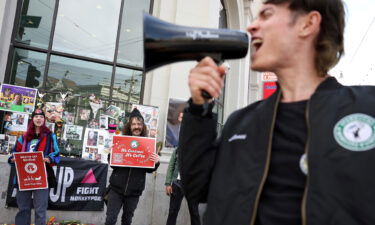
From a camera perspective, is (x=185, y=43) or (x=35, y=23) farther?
(x=35, y=23)

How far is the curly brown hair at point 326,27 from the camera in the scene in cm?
140

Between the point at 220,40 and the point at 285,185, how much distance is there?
0.66 meters

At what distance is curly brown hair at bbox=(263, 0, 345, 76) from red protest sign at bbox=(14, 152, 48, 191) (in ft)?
15.3

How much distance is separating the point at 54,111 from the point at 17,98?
0.82 metres

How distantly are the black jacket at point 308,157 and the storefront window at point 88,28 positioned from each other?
6680 mm

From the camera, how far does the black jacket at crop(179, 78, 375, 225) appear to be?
95cm

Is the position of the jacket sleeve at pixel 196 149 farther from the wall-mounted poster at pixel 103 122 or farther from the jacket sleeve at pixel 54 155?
the wall-mounted poster at pixel 103 122

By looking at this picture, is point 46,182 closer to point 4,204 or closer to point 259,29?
point 4,204

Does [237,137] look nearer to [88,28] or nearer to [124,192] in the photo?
[124,192]

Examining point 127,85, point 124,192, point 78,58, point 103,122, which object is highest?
point 78,58

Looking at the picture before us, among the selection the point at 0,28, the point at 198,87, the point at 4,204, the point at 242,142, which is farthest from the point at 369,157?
the point at 0,28

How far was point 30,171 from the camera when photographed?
4.80 meters

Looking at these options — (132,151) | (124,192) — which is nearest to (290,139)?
(124,192)

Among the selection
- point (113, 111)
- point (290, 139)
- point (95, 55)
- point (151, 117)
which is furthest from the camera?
point (95, 55)
